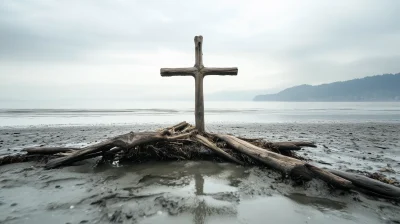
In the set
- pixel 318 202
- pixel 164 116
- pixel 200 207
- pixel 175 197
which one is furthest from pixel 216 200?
pixel 164 116

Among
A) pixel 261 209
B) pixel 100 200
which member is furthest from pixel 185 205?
pixel 100 200

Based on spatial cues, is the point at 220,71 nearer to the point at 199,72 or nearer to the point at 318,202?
the point at 199,72

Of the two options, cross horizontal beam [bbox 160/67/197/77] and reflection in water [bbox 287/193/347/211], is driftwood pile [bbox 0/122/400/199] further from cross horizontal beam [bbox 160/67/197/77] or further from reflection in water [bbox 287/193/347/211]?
cross horizontal beam [bbox 160/67/197/77]

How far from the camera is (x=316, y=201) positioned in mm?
3512

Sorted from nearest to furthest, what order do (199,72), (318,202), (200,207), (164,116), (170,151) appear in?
(200,207), (318,202), (170,151), (199,72), (164,116)

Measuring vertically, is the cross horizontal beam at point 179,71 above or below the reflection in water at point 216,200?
above

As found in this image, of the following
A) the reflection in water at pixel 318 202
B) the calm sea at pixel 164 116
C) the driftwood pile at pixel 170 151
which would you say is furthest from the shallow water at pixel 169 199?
the calm sea at pixel 164 116

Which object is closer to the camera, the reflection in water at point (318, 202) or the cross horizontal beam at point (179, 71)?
the reflection in water at point (318, 202)

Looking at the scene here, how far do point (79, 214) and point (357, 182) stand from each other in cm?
436

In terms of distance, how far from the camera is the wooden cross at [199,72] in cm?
722

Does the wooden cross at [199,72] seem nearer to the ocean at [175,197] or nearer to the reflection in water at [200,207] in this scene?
the ocean at [175,197]

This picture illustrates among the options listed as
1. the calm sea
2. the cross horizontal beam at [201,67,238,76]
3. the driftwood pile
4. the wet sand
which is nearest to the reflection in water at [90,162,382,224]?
the wet sand

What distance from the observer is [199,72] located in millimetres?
7305

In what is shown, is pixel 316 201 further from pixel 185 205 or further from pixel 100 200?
pixel 100 200
